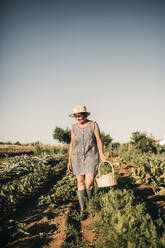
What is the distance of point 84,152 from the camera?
3188 millimetres

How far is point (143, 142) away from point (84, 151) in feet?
43.5

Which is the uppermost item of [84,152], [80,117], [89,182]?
[80,117]

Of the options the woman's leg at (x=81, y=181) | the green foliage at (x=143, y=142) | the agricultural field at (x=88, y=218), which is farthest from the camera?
the green foliage at (x=143, y=142)

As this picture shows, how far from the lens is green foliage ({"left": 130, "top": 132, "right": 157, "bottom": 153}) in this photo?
1523 centimetres

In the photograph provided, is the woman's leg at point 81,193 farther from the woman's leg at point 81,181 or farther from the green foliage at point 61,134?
the green foliage at point 61,134

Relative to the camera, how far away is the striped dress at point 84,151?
3.13 metres

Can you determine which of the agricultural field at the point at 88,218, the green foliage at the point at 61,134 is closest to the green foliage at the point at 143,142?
the agricultural field at the point at 88,218

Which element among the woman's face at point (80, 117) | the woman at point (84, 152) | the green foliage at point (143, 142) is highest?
the woman's face at point (80, 117)

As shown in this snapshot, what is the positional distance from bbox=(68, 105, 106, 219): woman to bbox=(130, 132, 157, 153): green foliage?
1311 cm

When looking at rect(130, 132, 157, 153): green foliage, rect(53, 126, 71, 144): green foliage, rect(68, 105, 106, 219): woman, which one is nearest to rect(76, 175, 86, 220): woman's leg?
rect(68, 105, 106, 219): woman

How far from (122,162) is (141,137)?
26.6ft

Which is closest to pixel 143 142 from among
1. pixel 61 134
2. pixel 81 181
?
pixel 81 181

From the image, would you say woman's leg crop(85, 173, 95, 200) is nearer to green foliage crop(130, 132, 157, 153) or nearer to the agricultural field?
the agricultural field

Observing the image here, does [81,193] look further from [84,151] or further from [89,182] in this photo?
[84,151]
